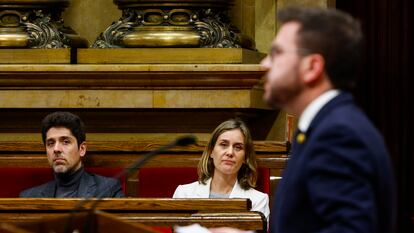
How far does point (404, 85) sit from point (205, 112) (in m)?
1.06

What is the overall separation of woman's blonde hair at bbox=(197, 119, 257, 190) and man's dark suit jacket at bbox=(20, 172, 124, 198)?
0.40m

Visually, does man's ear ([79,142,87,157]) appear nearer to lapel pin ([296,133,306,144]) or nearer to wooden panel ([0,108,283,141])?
wooden panel ([0,108,283,141])

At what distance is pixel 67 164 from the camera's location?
18.5 ft

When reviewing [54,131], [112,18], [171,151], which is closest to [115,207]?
[54,131]

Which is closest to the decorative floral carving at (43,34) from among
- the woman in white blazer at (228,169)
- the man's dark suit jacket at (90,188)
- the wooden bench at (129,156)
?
the wooden bench at (129,156)

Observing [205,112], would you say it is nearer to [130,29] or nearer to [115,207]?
[130,29]

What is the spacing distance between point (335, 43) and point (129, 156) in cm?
335

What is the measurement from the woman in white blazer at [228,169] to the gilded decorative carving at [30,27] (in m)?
1.18

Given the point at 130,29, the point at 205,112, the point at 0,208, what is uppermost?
the point at 130,29

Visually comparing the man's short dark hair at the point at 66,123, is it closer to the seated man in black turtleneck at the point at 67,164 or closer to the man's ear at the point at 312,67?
the seated man in black turtleneck at the point at 67,164

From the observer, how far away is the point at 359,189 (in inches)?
106

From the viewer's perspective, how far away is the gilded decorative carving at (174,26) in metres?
6.32

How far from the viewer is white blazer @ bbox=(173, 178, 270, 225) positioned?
559cm

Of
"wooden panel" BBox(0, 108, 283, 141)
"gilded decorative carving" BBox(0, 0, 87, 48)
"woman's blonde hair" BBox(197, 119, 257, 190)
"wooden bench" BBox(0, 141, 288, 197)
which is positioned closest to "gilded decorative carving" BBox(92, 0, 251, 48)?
"gilded decorative carving" BBox(0, 0, 87, 48)
